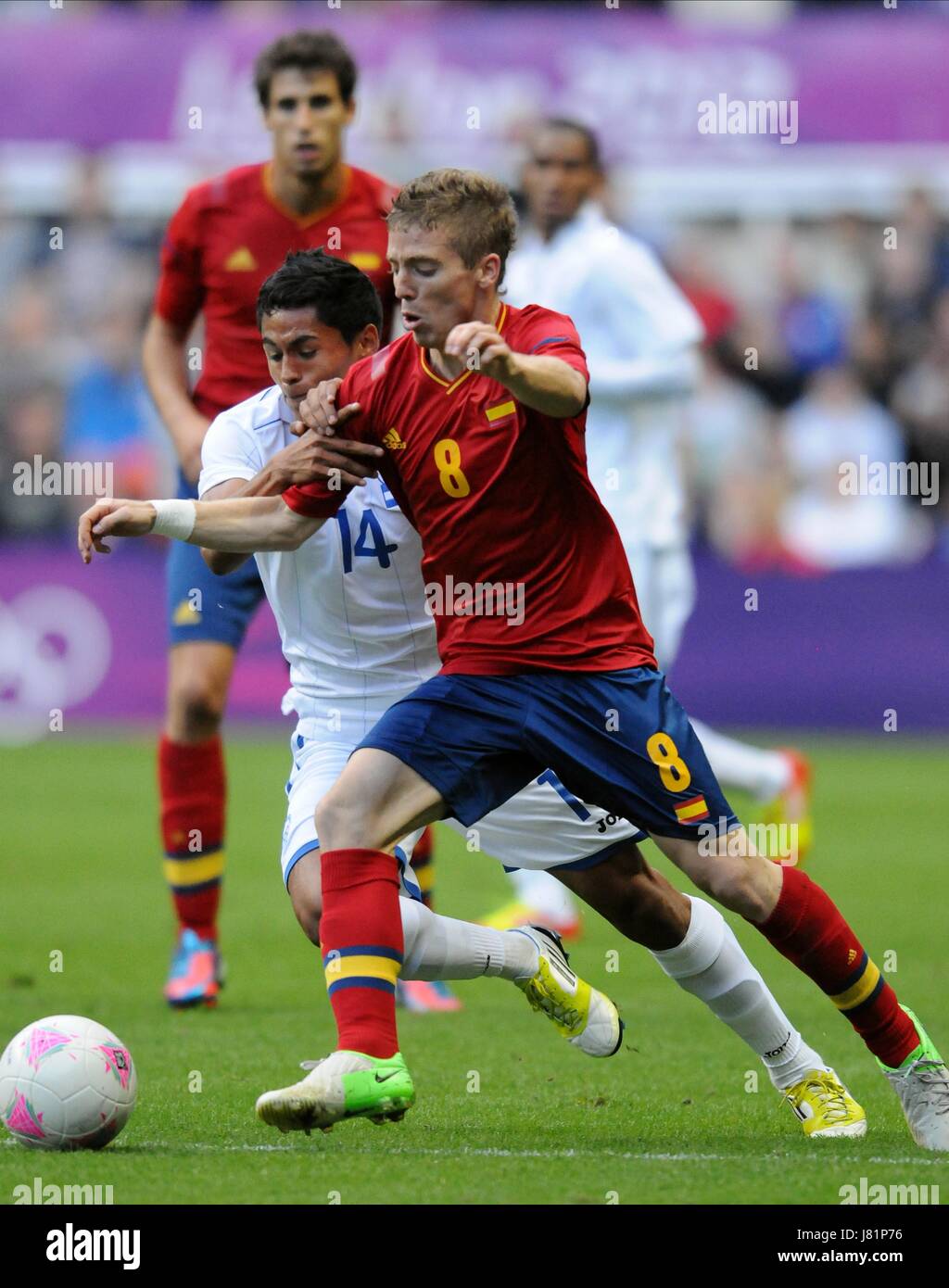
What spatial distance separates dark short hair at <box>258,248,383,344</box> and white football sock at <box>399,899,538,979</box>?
136 centimetres

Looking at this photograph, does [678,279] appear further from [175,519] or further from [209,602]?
[175,519]

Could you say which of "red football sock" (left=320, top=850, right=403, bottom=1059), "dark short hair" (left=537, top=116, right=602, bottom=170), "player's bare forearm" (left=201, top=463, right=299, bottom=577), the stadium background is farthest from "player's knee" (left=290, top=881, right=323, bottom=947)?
the stadium background

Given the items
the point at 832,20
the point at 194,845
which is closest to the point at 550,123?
the point at 194,845

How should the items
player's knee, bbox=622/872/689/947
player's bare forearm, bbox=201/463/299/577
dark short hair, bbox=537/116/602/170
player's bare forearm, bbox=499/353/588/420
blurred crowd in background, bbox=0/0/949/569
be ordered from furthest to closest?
blurred crowd in background, bbox=0/0/949/569 < dark short hair, bbox=537/116/602/170 < player's knee, bbox=622/872/689/947 < player's bare forearm, bbox=201/463/299/577 < player's bare forearm, bbox=499/353/588/420

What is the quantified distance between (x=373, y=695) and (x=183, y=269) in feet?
7.39

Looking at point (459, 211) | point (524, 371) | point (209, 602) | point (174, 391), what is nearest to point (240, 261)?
point (174, 391)

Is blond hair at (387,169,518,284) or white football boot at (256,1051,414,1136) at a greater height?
blond hair at (387,169,518,284)

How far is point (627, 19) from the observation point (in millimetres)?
16453

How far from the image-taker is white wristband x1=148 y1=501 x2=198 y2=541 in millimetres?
4867

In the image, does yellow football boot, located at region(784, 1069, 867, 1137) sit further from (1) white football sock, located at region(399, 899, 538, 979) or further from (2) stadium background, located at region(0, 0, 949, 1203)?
(2) stadium background, located at region(0, 0, 949, 1203)

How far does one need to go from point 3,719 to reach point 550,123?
8.15 meters

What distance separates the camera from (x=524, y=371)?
4.34 m

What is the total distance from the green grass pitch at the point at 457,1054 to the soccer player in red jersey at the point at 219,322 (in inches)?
19.2
